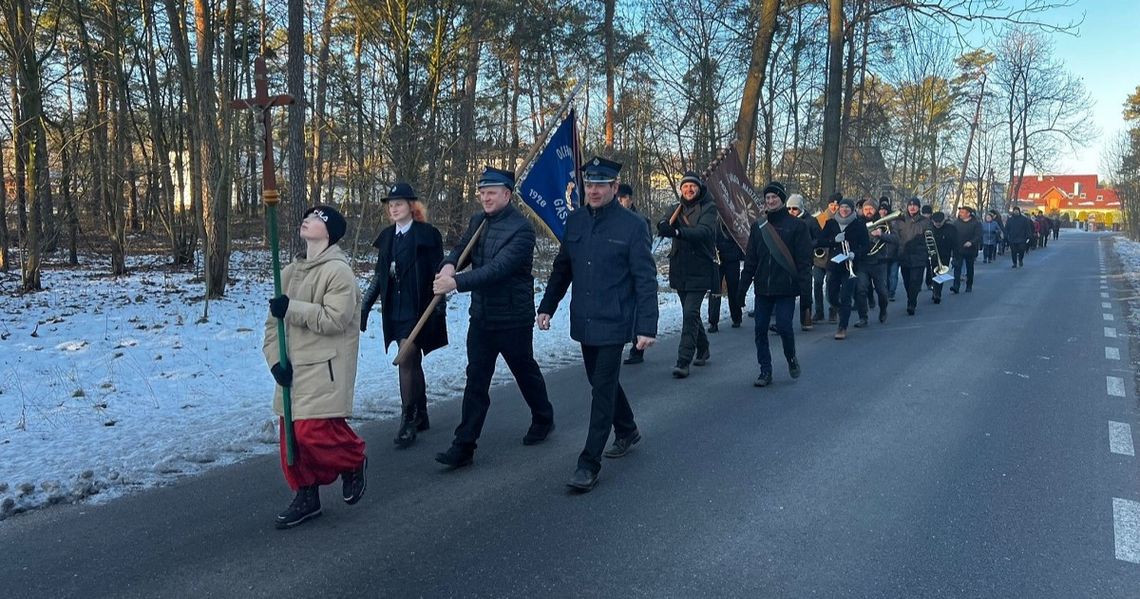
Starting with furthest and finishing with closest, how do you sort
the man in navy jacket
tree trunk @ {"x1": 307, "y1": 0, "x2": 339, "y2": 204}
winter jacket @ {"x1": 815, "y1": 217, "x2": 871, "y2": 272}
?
tree trunk @ {"x1": 307, "y1": 0, "x2": 339, "y2": 204}, winter jacket @ {"x1": 815, "y1": 217, "x2": 871, "y2": 272}, the man in navy jacket

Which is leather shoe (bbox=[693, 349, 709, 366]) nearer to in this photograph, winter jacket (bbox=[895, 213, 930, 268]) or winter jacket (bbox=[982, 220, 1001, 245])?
winter jacket (bbox=[895, 213, 930, 268])

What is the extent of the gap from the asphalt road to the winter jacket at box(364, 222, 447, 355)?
766mm

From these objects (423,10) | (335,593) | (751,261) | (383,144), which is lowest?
(335,593)

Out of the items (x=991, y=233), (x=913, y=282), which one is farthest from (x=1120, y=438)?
(x=991, y=233)

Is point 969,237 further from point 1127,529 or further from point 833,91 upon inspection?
point 1127,529

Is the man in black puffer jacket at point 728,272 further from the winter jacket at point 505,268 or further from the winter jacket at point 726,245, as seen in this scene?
the winter jacket at point 505,268

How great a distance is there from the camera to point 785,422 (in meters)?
5.97

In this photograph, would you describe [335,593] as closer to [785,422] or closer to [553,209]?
[553,209]

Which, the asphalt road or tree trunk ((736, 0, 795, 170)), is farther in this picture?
tree trunk ((736, 0, 795, 170))

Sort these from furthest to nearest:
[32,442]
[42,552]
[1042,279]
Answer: [1042,279] < [32,442] < [42,552]

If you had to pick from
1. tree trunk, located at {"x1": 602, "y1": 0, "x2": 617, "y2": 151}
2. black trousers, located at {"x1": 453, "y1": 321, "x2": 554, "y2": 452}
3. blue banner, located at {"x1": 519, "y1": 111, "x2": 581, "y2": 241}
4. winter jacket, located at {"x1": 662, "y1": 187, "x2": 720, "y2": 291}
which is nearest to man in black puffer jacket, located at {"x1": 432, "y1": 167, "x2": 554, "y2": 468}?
black trousers, located at {"x1": 453, "y1": 321, "x2": 554, "y2": 452}

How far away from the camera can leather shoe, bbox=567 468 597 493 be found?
14.5 feet

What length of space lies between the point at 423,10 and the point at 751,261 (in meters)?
13.4

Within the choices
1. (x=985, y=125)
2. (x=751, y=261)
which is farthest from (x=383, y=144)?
(x=985, y=125)
